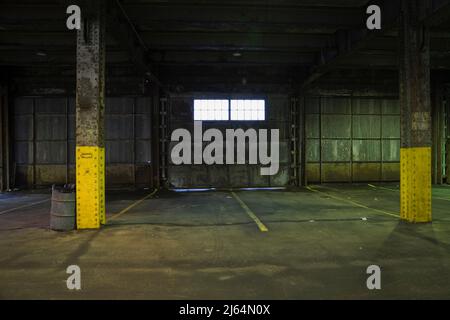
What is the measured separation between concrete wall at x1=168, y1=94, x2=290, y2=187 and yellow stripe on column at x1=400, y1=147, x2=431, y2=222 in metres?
10.9

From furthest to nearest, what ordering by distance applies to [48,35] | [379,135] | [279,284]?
[379,135] → [48,35] → [279,284]

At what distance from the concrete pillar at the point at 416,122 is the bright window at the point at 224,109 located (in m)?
10.8

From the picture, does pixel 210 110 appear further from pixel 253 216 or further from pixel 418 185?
pixel 418 185

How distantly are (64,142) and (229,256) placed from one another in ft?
52.3

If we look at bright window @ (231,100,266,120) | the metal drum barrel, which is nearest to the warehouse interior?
the metal drum barrel

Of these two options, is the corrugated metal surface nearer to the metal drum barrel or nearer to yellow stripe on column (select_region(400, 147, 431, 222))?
yellow stripe on column (select_region(400, 147, 431, 222))

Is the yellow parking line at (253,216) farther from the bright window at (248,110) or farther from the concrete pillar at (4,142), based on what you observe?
the concrete pillar at (4,142)

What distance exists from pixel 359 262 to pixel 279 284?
1757 millimetres

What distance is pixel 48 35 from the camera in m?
14.6

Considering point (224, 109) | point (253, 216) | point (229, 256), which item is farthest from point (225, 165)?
point (229, 256)

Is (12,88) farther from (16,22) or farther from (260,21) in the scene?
(260,21)

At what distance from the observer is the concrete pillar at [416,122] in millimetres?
9328

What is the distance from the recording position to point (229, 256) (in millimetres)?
6391
